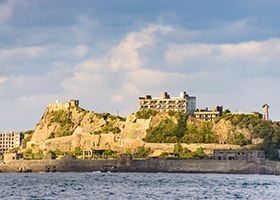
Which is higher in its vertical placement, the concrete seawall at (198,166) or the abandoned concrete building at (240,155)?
the abandoned concrete building at (240,155)

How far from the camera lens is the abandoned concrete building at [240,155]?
189375 millimetres

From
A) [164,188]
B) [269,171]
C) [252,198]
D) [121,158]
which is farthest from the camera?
[121,158]

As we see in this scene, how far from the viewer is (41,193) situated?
10638cm

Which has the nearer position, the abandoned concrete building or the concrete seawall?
the concrete seawall

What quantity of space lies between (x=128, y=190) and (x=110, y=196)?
1289cm

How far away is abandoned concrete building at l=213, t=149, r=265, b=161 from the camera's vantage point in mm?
189375

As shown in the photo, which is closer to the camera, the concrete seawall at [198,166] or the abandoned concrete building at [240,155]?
the concrete seawall at [198,166]

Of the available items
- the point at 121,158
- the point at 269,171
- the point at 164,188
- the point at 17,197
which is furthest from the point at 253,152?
the point at 17,197

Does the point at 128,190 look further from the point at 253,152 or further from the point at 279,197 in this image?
the point at 253,152

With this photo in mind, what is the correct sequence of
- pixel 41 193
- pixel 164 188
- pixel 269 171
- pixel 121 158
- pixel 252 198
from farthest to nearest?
pixel 121 158 → pixel 269 171 → pixel 164 188 → pixel 41 193 → pixel 252 198

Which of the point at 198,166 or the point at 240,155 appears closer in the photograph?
the point at 198,166

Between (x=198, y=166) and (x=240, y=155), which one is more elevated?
(x=240, y=155)

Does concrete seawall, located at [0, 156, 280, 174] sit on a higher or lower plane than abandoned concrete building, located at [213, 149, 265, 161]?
lower

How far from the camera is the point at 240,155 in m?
192
